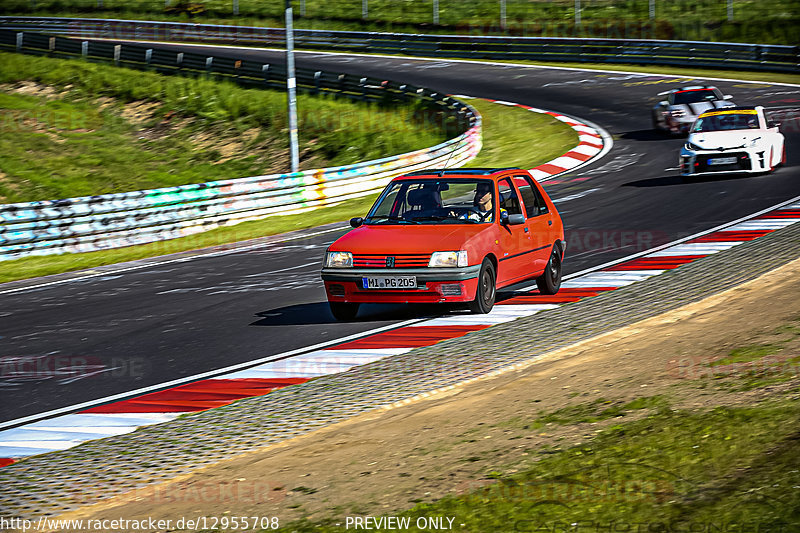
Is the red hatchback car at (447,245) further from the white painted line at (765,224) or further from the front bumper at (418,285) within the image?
the white painted line at (765,224)

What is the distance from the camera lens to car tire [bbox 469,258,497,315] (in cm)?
1082

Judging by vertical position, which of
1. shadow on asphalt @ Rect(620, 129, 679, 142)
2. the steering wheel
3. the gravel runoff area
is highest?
the steering wheel

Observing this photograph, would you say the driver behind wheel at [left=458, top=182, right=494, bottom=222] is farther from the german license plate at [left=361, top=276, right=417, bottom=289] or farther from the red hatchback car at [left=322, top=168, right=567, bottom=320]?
the german license plate at [left=361, top=276, right=417, bottom=289]

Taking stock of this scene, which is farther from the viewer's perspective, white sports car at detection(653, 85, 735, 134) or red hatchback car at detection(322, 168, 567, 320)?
white sports car at detection(653, 85, 735, 134)

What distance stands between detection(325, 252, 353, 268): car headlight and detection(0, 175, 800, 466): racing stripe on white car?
2.75 ft

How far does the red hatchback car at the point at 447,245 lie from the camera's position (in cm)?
1057

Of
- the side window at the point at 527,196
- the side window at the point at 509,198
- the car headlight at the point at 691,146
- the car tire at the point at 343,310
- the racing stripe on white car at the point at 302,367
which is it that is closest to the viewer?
the racing stripe on white car at the point at 302,367

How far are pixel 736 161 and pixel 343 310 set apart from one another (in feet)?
42.4

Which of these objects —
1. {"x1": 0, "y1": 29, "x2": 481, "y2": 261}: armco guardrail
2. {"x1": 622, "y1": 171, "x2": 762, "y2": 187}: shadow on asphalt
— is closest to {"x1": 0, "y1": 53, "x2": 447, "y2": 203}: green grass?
{"x1": 0, "y1": 29, "x2": 481, "y2": 261}: armco guardrail

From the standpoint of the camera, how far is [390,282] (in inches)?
417

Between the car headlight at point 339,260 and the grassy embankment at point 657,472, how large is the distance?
4.40 meters

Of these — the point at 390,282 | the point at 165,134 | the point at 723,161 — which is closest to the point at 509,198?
the point at 390,282

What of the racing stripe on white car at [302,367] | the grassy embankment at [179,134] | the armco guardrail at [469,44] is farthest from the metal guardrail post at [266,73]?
the racing stripe on white car at [302,367]

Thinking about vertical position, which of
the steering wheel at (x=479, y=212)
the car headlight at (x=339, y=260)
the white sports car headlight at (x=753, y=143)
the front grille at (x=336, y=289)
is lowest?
the front grille at (x=336, y=289)
